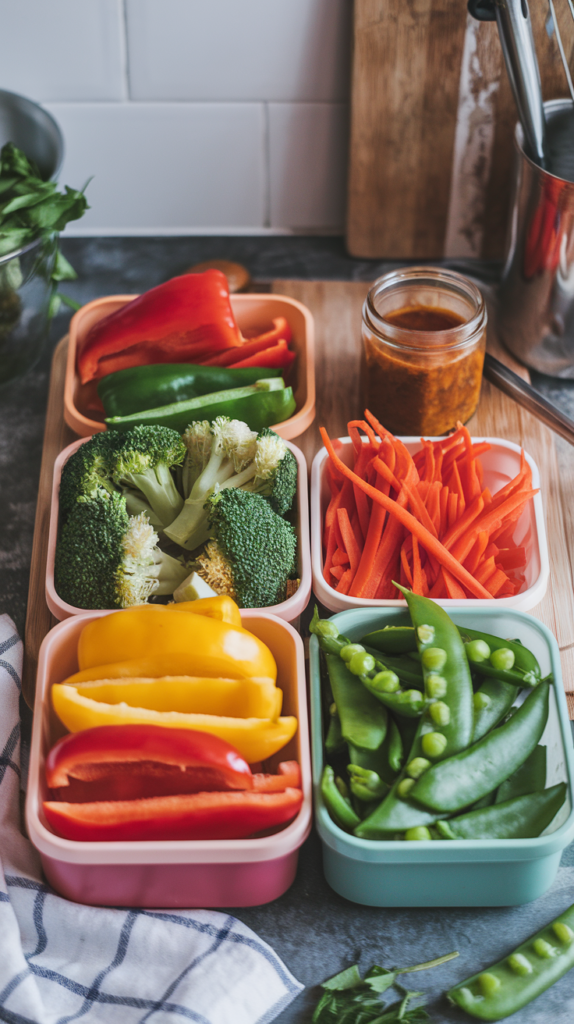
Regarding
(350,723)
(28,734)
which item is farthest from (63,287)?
(350,723)

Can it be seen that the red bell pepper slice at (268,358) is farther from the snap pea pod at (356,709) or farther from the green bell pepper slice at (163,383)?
the snap pea pod at (356,709)

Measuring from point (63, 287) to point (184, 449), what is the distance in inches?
31.5

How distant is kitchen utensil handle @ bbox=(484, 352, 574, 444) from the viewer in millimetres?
1421

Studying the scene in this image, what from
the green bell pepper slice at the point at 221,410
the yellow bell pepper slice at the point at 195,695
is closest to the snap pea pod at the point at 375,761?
the yellow bell pepper slice at the point at 195,695

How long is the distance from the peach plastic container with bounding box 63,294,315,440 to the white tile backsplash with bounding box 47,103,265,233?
1.48ft

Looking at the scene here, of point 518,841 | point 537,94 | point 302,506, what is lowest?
point 518,841

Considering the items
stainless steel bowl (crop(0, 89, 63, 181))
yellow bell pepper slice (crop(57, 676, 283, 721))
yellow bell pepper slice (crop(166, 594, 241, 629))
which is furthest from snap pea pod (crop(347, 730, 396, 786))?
stainless steel bowl (crop(0, 89, 63, 181))

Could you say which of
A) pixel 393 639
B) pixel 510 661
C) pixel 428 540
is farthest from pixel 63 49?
pixel 510 661

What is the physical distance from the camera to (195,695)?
3.34ft

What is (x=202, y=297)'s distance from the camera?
1.50 metres

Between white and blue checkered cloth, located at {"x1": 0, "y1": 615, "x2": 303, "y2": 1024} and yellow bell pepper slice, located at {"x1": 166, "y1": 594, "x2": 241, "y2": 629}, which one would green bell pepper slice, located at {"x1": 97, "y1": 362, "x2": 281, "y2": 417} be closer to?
yellow bell pepper slice, located at {"x1": 166, "y1": 594, "x2": 241, "y2": 629}

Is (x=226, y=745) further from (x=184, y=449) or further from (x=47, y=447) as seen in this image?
(x=47, y=447)

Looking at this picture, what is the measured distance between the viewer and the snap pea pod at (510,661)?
1.07 m

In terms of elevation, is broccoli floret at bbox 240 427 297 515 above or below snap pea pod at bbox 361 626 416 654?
above
